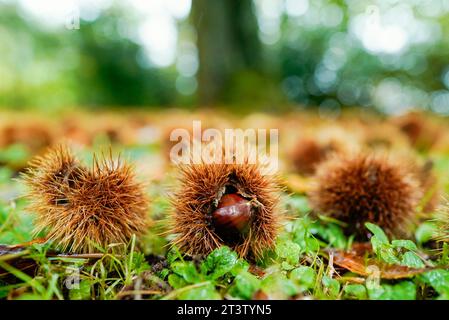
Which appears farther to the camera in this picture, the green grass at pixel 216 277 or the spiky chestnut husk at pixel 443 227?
the spiky chestnut husk at pixel 443 227

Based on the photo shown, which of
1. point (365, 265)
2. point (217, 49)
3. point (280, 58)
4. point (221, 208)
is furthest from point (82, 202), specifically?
point (280, 58)

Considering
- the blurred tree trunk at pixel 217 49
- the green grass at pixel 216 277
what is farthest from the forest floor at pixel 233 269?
the blurred tree trunk at pixel 217 49

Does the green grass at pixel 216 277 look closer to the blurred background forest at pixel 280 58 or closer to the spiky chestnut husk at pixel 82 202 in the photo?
the spiky chestnut husk at pixel 82 202

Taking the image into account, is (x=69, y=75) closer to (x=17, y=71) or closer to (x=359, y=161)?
(x=17, y=71)

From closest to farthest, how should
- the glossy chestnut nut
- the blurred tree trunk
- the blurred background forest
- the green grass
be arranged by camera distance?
1. the green grass
2. the glossy chestnut nut
3. the blurred tree trunk
4. the blurred background forest

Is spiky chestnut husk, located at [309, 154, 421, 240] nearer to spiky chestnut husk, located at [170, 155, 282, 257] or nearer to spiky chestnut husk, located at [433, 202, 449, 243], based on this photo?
spiky chestnut husk, located at [433, 202, 449, 243]

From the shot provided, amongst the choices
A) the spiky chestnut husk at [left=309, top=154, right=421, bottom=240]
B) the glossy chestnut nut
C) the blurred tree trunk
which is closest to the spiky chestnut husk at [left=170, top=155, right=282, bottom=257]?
the glossy chestnut nut
